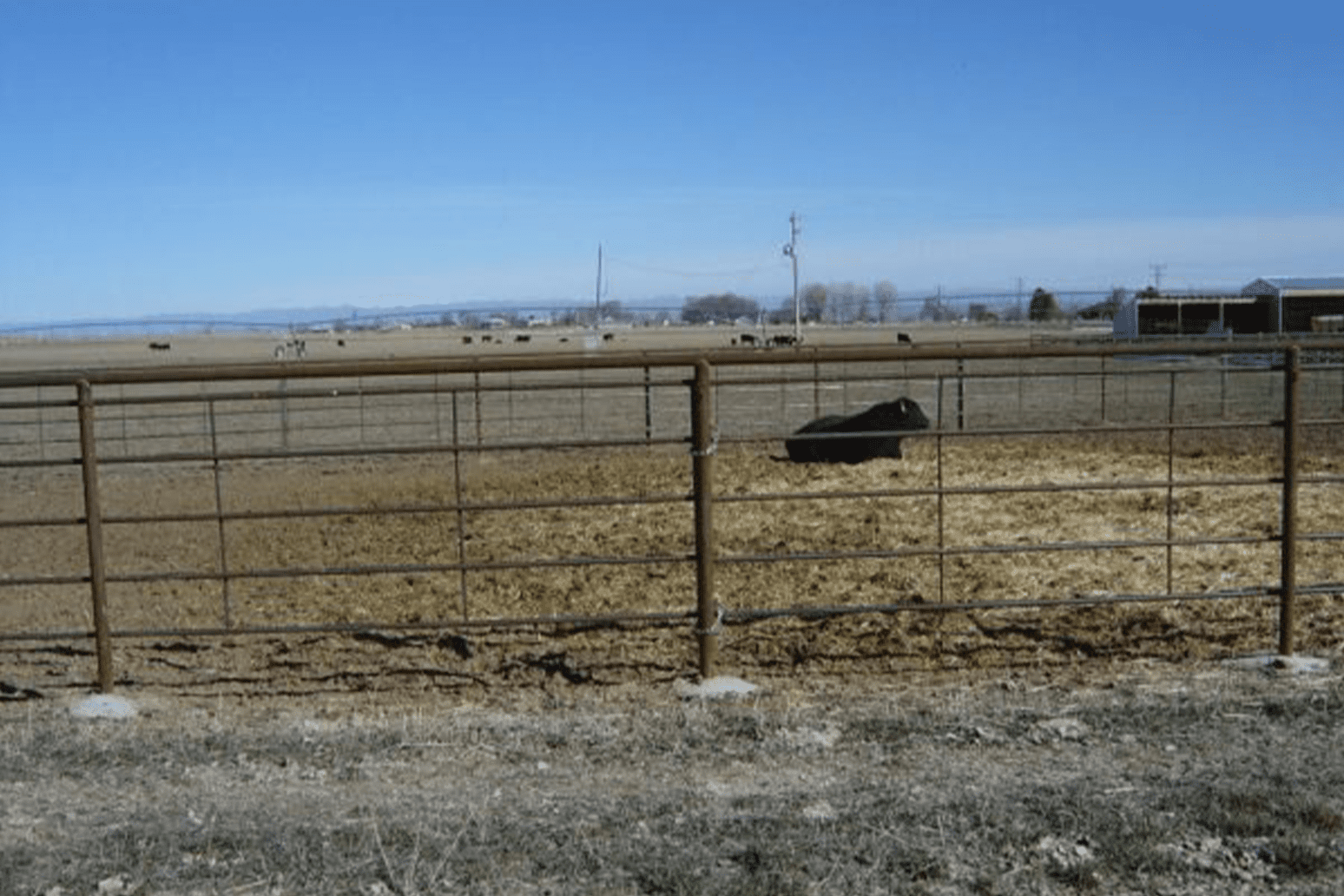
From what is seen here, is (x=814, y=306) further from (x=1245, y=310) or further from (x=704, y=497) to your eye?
(x=704, y=497)

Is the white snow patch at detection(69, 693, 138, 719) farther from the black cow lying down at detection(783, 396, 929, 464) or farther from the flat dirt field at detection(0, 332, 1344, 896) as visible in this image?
the black cow lying down at detection(783, 396, 929, 464)

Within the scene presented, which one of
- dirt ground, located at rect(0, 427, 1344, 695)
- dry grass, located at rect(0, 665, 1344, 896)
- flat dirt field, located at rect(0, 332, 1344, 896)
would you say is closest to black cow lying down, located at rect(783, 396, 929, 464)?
dirt ground, located at rect(0, 427, 1344, 695)

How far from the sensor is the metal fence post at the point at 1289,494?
608cm

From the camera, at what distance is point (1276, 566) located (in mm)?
8484

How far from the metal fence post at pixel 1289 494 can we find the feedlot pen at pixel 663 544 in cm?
2

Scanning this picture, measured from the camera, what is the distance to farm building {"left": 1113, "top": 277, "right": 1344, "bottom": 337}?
45562 millimetres

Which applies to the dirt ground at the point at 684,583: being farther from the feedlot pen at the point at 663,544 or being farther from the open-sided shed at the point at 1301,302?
the open-sided shed at the point at 1301,302

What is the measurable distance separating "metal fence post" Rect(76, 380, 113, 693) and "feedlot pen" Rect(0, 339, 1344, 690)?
0.04 ft

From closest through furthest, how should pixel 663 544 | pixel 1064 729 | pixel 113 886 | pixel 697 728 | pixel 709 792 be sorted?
pixel 113 886
pixel 709 792
pixel 1064 729
pixel 697 728
pixel 663 544

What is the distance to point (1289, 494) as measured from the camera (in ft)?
20.2

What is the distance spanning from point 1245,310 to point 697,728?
158ft

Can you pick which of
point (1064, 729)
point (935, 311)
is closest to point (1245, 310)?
point (935, 311)

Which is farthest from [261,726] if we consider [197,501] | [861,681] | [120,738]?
[197,501]

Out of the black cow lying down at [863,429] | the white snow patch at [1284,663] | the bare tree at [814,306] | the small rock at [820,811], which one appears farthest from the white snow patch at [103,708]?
the bare tree at [814,306]
